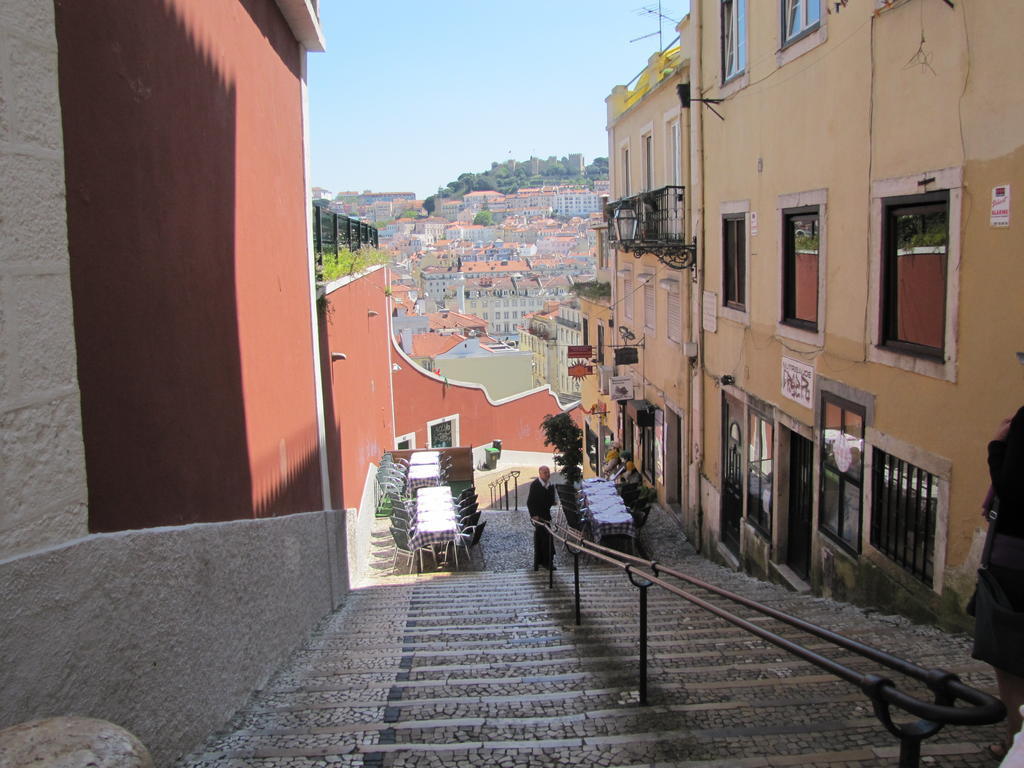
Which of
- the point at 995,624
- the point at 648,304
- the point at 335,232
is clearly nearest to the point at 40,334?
the point at 995,624

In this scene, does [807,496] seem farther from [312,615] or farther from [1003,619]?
[1003,619]

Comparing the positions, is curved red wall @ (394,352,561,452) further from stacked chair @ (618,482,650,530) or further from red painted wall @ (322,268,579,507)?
stacked chair @ (618,482,650,530)

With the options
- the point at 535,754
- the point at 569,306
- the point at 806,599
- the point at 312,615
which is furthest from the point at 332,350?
the point at 569,306

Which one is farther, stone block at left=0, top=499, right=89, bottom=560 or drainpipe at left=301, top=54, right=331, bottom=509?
drainpipe at left=301, top=54, right=331, bottom=509

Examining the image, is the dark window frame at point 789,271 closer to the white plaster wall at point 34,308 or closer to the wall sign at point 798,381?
the wall sign at point 798,381

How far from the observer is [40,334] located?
10.5 ft

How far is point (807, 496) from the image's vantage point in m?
9.05

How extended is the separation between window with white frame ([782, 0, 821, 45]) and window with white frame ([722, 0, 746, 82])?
1316 mm

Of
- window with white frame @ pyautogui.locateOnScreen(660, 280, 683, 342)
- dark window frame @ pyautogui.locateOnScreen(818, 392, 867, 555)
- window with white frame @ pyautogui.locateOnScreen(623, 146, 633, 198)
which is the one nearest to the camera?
dark window frame @ pyautogui.locateOnScreen(818, 392, 867, 555)

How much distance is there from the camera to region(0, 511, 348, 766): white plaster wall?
3010 millimetres

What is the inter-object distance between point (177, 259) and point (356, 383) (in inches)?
424

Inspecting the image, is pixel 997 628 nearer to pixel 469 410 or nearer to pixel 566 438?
pixel 566 438

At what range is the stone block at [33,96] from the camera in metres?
3.05

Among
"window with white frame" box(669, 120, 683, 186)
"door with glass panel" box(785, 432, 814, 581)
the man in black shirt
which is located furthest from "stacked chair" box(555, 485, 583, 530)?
"window with white frame" box(669, 120, 683, 186)
